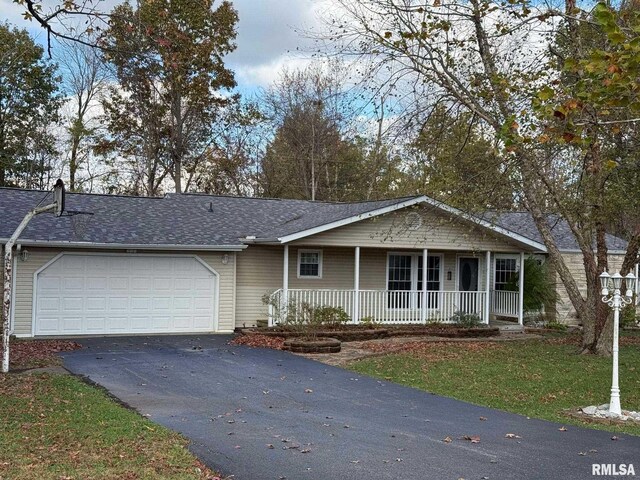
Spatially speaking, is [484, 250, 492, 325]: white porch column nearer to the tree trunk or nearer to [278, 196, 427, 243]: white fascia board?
[278, 196, 427, 243]: white fascia board

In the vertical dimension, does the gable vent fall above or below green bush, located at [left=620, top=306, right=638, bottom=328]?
above

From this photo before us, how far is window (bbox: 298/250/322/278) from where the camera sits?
2167 cm

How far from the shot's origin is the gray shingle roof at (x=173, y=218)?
18.5 meters

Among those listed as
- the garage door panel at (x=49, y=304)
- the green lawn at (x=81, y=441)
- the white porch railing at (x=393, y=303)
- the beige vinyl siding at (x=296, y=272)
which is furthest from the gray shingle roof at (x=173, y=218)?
the green lawn at (x=81, y=441)

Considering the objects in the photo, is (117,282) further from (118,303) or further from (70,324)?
(70,324)

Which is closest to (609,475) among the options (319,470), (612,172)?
(319,470)

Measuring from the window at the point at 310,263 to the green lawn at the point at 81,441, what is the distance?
11.6 meters

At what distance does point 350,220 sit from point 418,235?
8.43 ft

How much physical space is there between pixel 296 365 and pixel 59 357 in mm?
4646

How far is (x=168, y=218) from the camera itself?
21219mm

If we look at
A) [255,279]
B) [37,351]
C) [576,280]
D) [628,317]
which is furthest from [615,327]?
[576,280]

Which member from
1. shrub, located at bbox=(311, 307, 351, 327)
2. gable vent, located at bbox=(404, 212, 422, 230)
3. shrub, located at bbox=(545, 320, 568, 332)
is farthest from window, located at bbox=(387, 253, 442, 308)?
shrub, located at bbox=(545, 320, 568, 332)

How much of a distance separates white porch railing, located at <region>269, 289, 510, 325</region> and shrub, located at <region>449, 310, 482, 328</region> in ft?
1.18

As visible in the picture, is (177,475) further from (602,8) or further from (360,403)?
(602,8)
